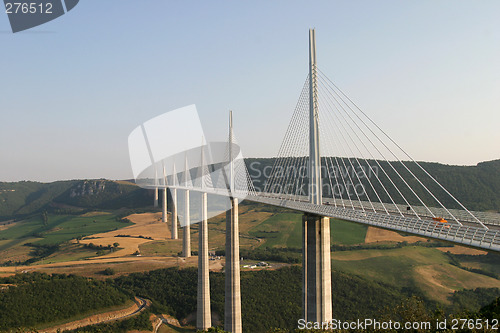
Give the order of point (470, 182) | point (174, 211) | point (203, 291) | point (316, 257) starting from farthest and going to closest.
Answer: point (470, 182)
point (174, 211)
point (203, 291)
point (316, 257)

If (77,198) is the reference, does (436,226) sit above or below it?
above

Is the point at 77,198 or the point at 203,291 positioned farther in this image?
the point at 77,198

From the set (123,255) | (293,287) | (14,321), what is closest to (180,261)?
(123,255)

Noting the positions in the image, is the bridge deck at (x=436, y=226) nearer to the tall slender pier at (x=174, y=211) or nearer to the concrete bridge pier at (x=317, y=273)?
the concrete bridge pier at (x=317, y=273)

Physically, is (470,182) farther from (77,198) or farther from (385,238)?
(77,198)

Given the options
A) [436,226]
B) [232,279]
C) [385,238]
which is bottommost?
[385,238]

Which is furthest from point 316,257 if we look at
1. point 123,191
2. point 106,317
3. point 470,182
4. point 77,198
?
point 77,198

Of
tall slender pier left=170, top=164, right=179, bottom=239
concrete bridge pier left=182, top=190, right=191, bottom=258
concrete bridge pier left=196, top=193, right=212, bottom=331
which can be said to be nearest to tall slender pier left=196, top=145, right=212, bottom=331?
concrete bridge pier left=196, top=193, right=212, bottom=331
